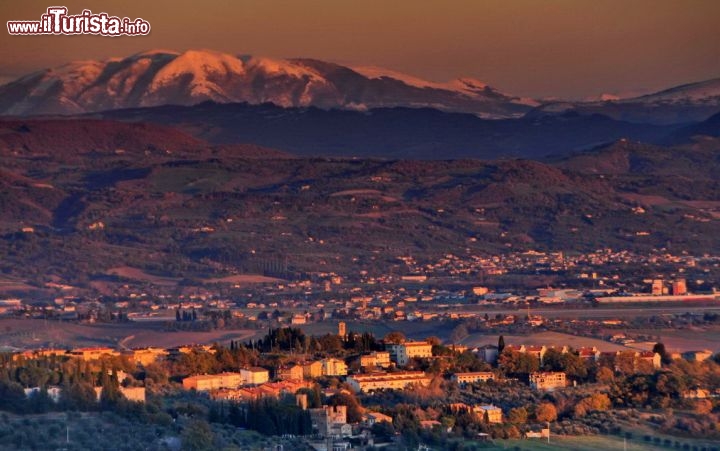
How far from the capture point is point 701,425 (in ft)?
138

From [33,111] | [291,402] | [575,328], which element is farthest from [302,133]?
[291,402]

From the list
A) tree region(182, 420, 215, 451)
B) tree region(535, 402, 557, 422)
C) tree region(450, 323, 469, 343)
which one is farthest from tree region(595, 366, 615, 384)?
tree region(450, 323, 469, 343)

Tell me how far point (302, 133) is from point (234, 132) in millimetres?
3363

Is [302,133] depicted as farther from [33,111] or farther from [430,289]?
[430,289]

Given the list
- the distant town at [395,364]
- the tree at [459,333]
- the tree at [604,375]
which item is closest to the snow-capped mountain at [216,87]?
the distant town at [395,364]

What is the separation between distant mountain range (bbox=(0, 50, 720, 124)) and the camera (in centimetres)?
12694

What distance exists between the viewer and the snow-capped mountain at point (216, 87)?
416 ft

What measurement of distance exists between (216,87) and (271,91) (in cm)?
246

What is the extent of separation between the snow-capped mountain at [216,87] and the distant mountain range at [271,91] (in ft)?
0.14

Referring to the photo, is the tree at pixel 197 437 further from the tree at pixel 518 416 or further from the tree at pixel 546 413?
the tree at pixel 546 413

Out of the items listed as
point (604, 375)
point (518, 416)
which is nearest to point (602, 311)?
point (604, 375)

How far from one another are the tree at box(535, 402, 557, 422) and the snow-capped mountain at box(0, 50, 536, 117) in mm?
82034

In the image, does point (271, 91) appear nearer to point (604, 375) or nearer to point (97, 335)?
point (97, 335)

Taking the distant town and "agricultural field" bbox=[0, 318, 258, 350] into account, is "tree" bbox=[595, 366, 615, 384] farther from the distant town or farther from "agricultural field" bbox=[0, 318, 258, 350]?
"agricultural field" bbox=[0, 318, 258, 350]
